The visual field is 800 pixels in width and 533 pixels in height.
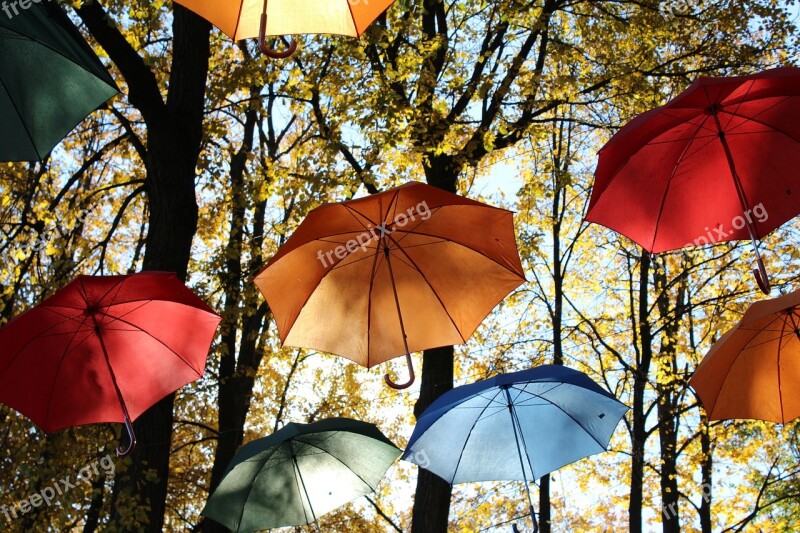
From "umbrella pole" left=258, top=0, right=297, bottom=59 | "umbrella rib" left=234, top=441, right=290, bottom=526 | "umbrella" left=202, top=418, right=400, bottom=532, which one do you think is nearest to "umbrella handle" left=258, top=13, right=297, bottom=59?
"umbrella pole" left=258, top=0, right=297, bottom=59

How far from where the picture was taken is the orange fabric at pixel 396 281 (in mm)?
6188

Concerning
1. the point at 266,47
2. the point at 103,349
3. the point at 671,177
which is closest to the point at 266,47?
the point at 266,47

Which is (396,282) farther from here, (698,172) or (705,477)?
(705,477)

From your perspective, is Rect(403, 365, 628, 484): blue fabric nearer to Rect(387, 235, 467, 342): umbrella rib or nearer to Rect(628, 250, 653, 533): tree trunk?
Rect(387, 235, 467, 342): umbrella rib

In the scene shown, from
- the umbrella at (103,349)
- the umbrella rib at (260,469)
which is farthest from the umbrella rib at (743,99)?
the umbrella rib at (260,469)

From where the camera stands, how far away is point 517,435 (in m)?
7.02

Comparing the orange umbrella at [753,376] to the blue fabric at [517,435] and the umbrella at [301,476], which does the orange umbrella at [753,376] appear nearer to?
the blue fabric at [517,435]

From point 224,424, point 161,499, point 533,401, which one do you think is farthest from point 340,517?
point 533,401

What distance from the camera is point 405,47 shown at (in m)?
11.1

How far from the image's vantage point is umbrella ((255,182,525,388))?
6.19 meters

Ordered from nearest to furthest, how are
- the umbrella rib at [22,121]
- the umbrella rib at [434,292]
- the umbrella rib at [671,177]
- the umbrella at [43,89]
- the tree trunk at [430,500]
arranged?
the umbrella at [43,89] < the umbrella rib at [22,121] < the umbrella rib at [671,177] < the umbrella rib at [434,292] < the tree trunk at [430,500]

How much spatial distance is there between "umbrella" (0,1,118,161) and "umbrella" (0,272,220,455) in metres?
1.88

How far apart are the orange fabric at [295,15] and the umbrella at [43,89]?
1.00 metres

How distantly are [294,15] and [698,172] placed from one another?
2952 millimetres
